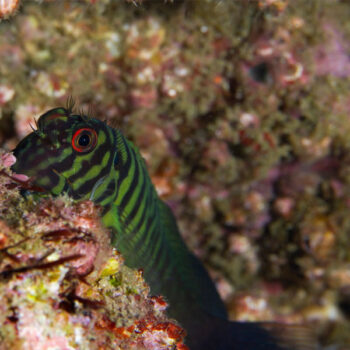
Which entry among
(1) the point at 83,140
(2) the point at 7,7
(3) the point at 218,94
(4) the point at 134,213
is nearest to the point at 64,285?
(1) the point at 83,140

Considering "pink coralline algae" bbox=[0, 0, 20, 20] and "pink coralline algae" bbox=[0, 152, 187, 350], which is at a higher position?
"pink coralline algae" bbox=[0, 0, 20, 20]

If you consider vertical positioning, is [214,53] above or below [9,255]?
above

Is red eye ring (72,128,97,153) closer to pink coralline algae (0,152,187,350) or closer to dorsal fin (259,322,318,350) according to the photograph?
pink coralline algae (0,152,187,350)

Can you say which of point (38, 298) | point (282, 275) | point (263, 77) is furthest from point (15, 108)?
point (282, 275)

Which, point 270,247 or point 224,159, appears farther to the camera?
point 270,247

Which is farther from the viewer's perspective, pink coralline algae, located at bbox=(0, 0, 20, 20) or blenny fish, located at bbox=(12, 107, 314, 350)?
pink coralline algae, located at bbox=(0, 0, 20, 20)

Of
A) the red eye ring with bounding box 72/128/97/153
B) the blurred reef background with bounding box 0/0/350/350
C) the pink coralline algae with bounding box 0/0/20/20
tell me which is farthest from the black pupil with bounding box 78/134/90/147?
the blurred reef background with bounding box 0/0/350/350

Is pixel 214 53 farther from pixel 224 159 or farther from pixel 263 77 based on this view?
pixel 224 159

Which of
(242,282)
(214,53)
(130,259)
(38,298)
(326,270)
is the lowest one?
(38,298)
